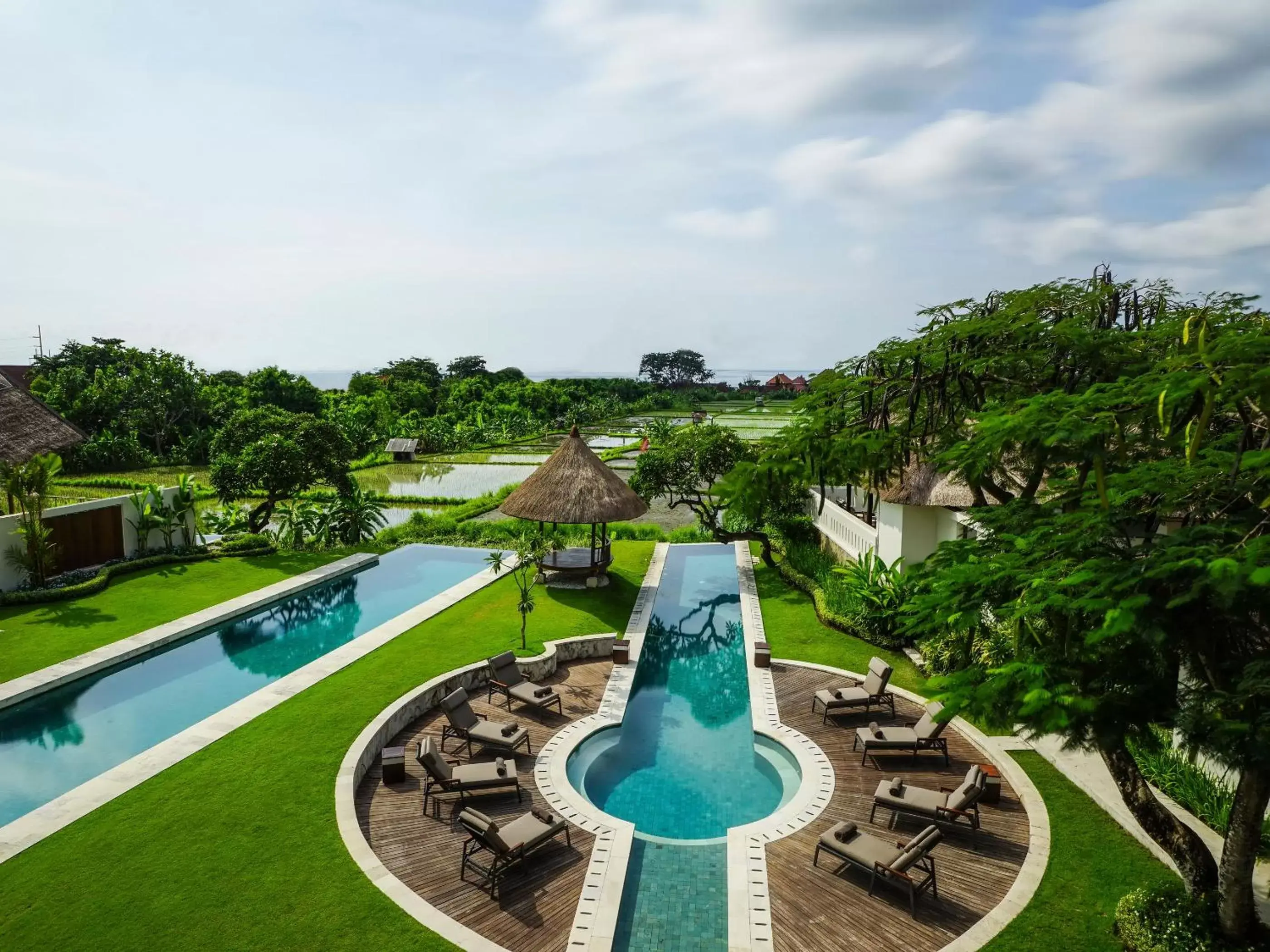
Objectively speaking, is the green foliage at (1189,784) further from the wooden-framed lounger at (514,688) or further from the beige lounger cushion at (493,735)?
the wooden-framed lounger at (514,688)

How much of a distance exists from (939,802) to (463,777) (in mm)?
5854

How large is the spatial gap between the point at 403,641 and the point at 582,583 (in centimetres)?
537

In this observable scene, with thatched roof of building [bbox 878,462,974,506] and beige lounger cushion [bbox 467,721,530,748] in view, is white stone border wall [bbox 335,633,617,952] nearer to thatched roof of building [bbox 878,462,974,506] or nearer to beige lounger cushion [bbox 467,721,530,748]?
beige lounger cushion [bbox 467,721,530,748]

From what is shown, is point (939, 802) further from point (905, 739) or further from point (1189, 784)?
point (1189, 784)

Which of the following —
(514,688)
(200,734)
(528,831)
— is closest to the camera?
(528,831)

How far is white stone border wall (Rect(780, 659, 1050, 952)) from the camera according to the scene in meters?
6.73

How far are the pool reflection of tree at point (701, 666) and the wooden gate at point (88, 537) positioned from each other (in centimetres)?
1459

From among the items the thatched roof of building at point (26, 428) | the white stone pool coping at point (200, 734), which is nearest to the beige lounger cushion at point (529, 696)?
the white stone pool coping at point (200, 734)

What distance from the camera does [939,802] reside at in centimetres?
852

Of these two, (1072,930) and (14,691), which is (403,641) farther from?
(1072,930)

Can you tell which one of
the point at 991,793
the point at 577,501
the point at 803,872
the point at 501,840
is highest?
the point at 577,501

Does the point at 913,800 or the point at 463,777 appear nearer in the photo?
the point at 913,800

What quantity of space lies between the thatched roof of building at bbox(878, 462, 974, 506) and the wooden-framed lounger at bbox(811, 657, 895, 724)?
4039 millimetres

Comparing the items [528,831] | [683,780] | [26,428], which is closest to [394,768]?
[528,831]
